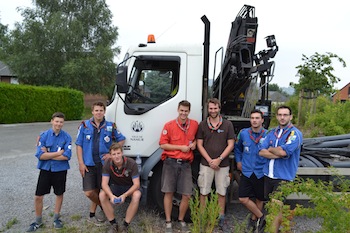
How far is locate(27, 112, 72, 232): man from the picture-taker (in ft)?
13.1

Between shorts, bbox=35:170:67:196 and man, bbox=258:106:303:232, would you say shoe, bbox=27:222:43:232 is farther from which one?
man, bbox=258:106:303:232

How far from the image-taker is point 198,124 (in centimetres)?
419

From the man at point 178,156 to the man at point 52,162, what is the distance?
49.6 inches

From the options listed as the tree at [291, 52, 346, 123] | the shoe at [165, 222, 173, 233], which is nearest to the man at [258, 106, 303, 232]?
the shoe at [165, 222, 173, 233]

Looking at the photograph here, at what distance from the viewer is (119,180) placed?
406 centimetres

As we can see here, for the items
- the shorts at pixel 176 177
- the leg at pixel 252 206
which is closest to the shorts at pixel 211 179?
the shorts at pixel 176 177

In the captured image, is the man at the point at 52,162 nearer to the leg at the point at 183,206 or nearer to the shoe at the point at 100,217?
the shoe at the point at 100,217

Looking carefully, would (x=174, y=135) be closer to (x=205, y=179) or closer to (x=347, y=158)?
(x=205, y=179)

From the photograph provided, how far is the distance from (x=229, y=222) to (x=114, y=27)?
27195mm

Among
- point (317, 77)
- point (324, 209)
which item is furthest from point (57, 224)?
point (317, 77)

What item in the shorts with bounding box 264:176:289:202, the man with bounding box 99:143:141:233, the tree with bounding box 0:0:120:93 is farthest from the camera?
the tree with bounding box 0:0:120:93

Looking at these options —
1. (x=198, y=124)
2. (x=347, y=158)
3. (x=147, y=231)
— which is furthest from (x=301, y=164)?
(x=147, y=231)

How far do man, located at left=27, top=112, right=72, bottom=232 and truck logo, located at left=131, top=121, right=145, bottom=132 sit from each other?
0.86m

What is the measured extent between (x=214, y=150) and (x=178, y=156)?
471mm
